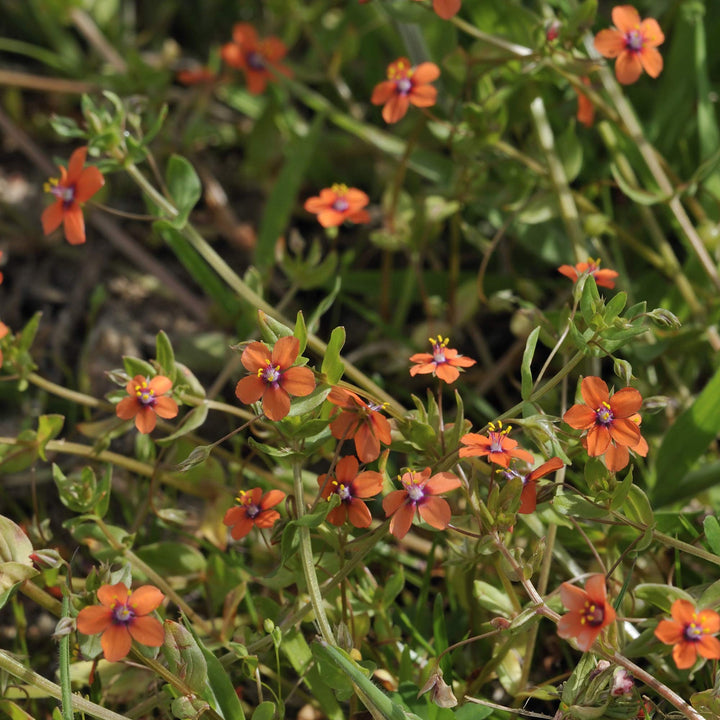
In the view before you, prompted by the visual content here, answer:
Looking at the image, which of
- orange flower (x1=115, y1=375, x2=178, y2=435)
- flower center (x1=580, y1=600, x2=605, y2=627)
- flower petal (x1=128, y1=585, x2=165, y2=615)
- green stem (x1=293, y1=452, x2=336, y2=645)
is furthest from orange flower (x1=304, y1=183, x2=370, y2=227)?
flower center (x1=580, y1=600, x2=605, y2=627)

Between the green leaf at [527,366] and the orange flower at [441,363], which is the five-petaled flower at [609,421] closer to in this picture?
the green leaf at [527,366]

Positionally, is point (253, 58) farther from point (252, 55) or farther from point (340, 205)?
point (340, 205)

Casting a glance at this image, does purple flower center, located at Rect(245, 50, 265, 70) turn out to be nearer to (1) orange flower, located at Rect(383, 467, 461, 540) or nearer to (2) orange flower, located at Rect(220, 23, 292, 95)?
(2) orange flower, located at Rect(220, 23, 292, 95)

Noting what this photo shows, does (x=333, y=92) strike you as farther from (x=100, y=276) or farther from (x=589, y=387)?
(x=589, y=387)

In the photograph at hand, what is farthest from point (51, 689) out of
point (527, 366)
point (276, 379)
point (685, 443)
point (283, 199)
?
point (283, 199)

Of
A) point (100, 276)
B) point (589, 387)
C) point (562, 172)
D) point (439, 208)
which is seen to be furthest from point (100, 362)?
point (589, 387)

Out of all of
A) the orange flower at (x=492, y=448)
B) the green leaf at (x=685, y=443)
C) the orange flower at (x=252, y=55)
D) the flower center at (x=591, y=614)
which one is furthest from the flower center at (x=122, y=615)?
the orange flower at (x=252, y=55)
